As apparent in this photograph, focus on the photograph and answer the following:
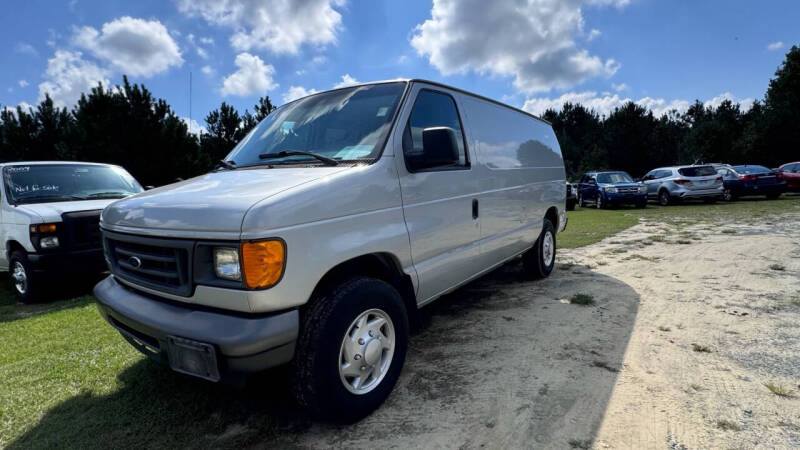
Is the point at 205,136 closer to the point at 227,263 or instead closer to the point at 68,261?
the point at 68,261

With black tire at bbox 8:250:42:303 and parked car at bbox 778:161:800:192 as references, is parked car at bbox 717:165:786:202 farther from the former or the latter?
black tire at bbox 8:250:42:303

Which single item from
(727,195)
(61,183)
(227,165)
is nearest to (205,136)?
(61,183)

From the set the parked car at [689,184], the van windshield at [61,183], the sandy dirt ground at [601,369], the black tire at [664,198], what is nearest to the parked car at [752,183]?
the parked car at [689,184]

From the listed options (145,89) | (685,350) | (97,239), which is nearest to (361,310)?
(685,350)

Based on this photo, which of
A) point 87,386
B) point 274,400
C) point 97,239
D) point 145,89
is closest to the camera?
point 274,400

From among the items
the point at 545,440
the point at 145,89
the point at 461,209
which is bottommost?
the point at 545,440

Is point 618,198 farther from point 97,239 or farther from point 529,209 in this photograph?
point 97,239

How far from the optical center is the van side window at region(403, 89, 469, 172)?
270cm

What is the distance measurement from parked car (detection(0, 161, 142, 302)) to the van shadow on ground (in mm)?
2908

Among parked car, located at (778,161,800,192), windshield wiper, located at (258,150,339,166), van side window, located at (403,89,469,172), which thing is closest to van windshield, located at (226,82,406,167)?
windshield wiper, located at (258,150,339,166)

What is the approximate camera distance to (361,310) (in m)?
2.26

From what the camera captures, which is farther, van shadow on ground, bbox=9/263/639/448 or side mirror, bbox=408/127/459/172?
side mirror, bbox=408/127/459/172

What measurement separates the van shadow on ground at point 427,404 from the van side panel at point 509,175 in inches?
39.0

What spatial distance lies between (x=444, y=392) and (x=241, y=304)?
1506mm
